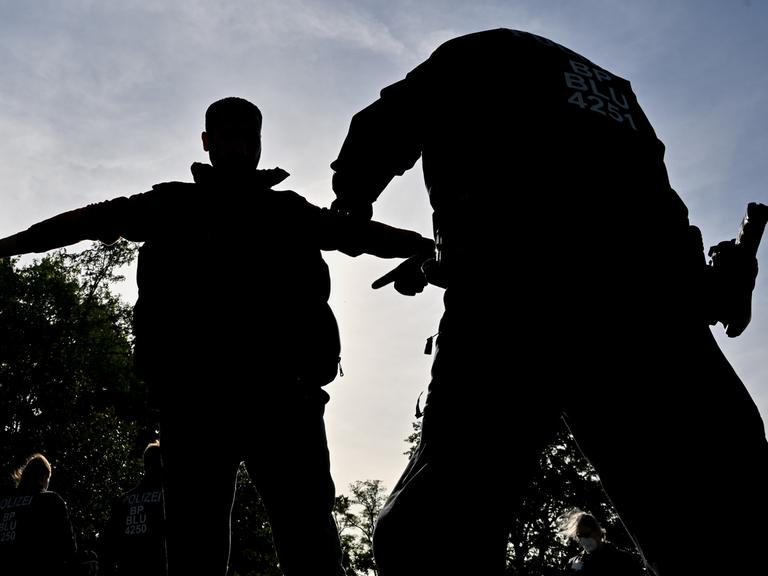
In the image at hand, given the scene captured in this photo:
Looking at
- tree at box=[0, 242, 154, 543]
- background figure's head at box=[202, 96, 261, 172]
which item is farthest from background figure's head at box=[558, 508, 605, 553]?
tree at box=[0, 242, 154, 543]

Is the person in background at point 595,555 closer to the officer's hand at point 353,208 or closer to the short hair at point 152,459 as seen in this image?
the short hair at point 152,459

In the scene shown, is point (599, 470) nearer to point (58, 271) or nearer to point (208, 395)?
point (208, 395)

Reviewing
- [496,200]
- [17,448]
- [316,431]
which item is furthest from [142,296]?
[17,448]

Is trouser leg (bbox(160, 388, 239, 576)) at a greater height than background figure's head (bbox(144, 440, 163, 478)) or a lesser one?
lesser

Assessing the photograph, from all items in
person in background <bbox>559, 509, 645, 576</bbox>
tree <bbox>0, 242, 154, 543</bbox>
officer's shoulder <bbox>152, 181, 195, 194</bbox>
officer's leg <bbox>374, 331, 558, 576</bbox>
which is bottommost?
person in background <bbox>559, 509, 645, 576</bbox>

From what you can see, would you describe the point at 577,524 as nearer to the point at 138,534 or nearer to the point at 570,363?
the point at 138,534

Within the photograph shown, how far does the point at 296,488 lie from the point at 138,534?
3.78 metres

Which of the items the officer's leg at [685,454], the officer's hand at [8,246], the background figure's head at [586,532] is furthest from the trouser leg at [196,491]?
the background figure's head at [586,532]

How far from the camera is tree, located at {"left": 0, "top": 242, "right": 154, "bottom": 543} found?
919 inches

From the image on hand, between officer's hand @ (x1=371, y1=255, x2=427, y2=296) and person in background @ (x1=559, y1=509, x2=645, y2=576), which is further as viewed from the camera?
person in background @ (x1=559, y1=509, x2=645, y2=576)

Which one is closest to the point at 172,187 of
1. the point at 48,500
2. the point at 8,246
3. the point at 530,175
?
the point at 8,246

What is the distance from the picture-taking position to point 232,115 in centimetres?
261

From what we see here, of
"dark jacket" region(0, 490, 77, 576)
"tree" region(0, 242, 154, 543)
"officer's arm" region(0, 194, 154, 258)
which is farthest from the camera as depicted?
"tree" region(0, 242, 154, 543)

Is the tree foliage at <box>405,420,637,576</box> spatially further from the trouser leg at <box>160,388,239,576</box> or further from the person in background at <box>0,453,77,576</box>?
the trouser leg at <box>160,388,239,576</box>
